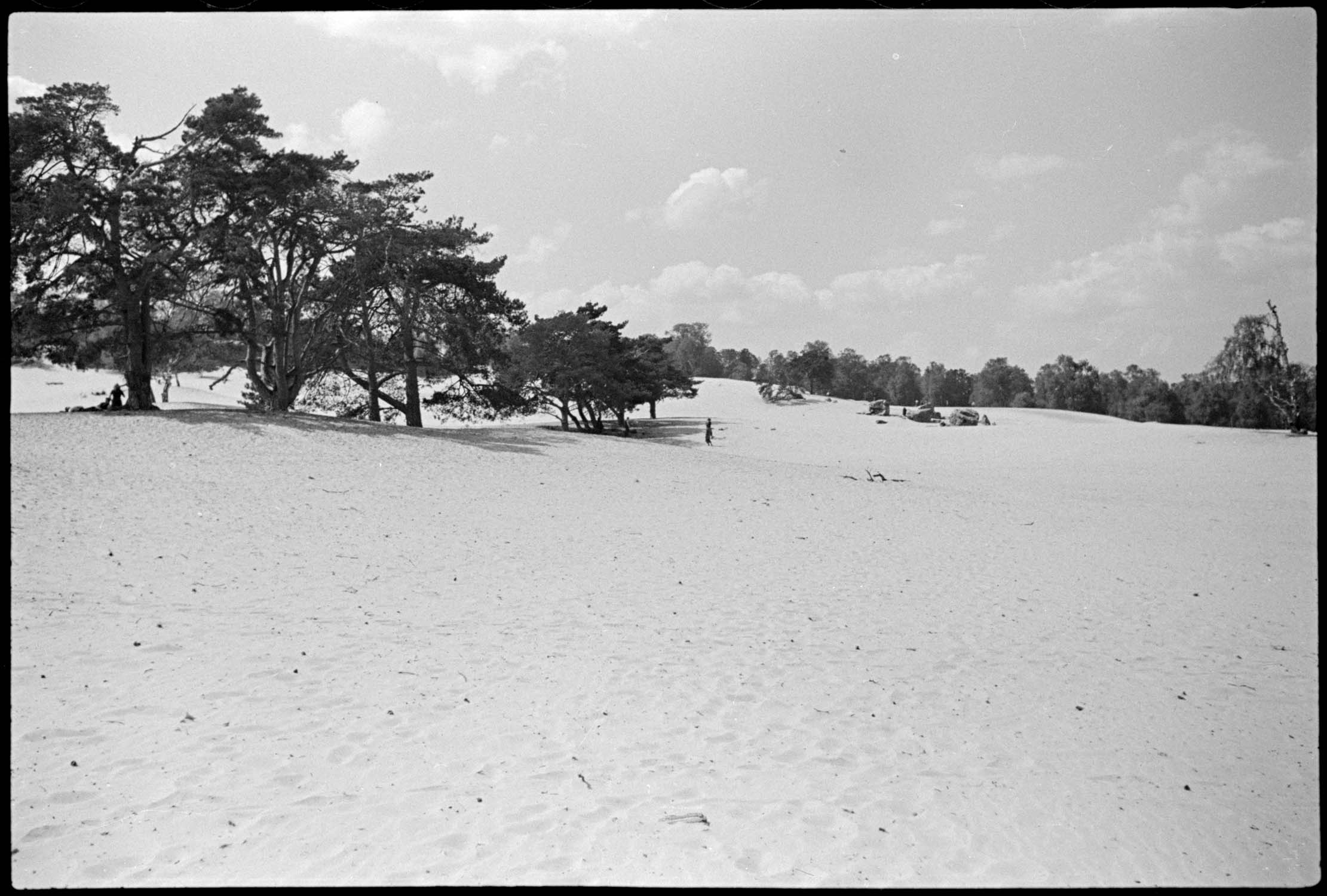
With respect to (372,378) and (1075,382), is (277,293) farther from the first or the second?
(1075,382)

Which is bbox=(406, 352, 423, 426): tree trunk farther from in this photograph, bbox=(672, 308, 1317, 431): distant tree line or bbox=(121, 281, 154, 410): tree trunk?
bbox=(672, 308, 1317, 431): distant tree line

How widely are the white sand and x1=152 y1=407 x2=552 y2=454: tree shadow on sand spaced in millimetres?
6930

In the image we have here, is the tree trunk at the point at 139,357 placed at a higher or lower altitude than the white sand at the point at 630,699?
higher

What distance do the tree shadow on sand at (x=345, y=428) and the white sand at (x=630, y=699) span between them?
6930 mm

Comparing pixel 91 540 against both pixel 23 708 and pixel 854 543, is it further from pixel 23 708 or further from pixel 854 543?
pixel 854 543

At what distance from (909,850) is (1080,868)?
93 centimetres

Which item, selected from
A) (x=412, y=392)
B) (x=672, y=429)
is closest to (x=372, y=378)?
(x=412, y=392)

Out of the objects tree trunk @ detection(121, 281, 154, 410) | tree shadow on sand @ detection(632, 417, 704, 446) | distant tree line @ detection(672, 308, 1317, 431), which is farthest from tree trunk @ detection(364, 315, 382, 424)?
distant tree line @ detection(672, 308, 1317, 431)

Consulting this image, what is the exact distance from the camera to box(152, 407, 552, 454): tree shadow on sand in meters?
19.8

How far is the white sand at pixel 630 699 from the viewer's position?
3756 mm

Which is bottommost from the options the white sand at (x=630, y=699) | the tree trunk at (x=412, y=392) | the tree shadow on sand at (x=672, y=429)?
the white sand at (x=630, y=699)

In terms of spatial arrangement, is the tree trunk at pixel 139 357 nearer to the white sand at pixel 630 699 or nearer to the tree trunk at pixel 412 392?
the tree trunk at pixel 412 392

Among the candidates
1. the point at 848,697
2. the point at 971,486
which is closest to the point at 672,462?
the point at 971,486

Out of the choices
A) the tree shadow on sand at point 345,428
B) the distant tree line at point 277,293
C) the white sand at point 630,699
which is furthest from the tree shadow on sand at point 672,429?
the white sand at point 630,699
